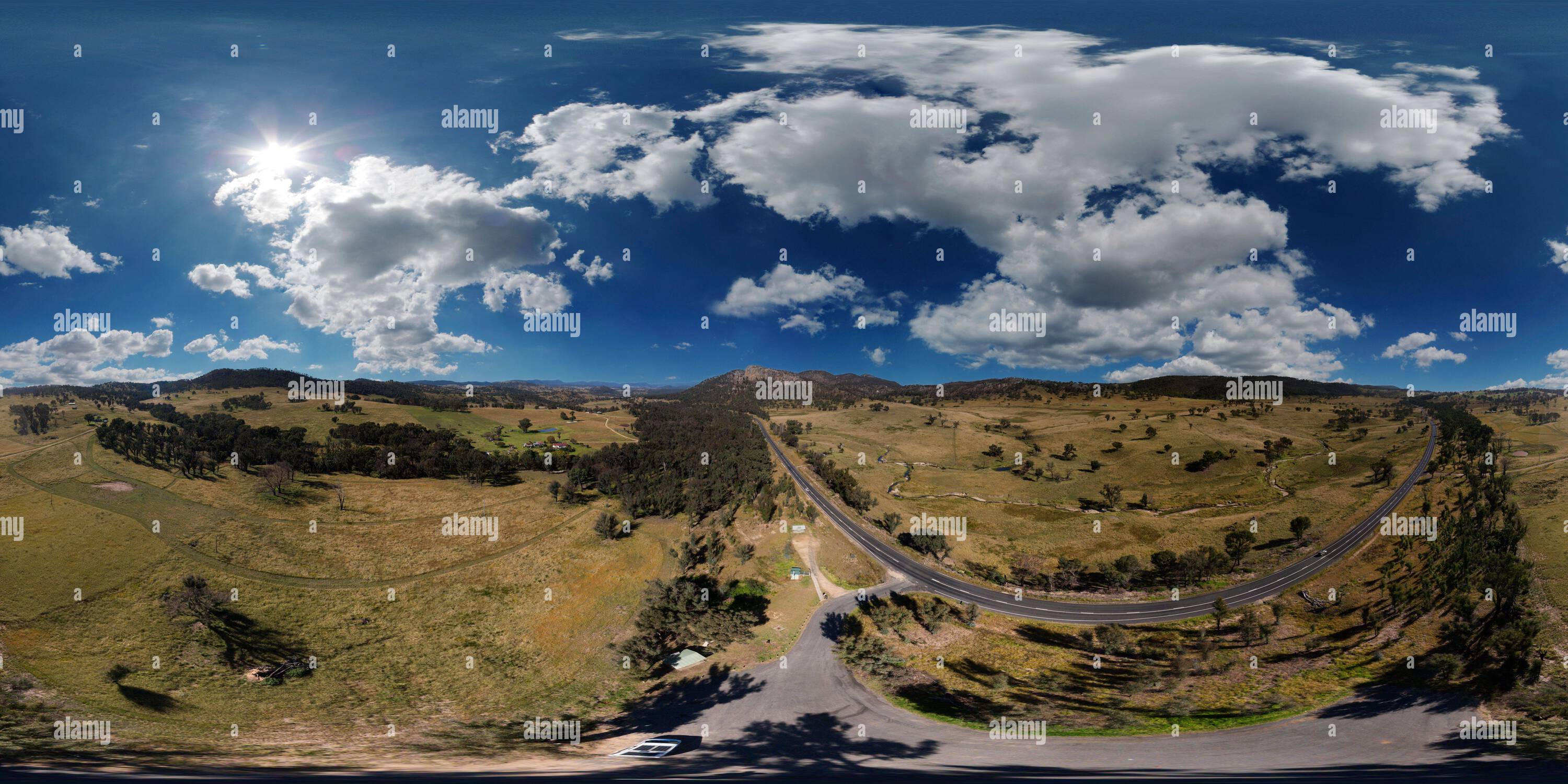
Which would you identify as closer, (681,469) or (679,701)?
(679,701)

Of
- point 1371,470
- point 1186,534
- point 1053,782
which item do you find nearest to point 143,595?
point 1053,782

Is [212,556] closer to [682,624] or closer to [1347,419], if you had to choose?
[682,624]

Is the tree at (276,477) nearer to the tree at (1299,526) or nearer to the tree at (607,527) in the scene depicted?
the tree at (607,527)

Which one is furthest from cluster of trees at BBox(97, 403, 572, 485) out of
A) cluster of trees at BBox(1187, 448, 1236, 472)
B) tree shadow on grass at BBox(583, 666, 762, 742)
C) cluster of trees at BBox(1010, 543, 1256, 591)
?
cluster of trees at BBox(1187, 448, 1236, 472)

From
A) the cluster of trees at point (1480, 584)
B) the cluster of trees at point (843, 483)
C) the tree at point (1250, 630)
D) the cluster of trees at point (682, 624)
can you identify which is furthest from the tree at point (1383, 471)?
the cluster of trees at point (682, 624)

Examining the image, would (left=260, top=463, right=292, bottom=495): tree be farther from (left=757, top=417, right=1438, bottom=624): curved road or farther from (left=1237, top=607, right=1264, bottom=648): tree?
(left=1237, top=607, right=1264, bottom=648): tree

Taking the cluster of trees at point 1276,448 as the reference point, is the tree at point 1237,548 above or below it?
below

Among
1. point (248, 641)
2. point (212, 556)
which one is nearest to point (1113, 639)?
point (248, 641)
